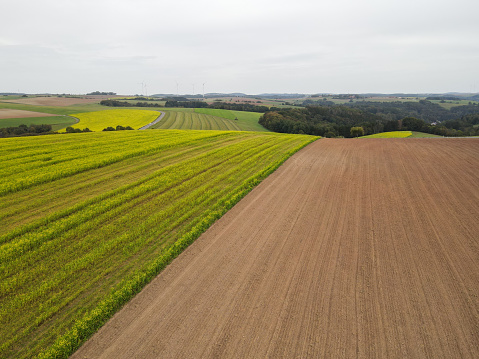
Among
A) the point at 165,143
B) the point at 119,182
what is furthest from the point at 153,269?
the point at 165,143

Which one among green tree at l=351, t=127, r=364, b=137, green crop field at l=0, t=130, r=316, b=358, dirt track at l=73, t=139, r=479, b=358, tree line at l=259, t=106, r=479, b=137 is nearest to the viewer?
dirt track at l=73, t=139, r=479, b=358

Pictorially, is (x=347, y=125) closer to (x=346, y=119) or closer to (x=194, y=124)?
(x=346, y=119)

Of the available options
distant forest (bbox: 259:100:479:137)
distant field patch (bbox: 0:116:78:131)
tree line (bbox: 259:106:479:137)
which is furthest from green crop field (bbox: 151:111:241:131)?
distant field patch (bbox: 0:116:78:131)

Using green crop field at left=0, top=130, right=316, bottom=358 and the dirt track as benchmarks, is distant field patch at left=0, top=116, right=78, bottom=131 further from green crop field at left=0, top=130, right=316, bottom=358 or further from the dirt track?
the dirt track

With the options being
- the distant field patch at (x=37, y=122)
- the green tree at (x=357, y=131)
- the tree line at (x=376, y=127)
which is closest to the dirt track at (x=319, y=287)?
the green tree at (x=357, y=131)

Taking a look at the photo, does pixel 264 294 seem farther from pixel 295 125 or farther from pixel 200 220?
pixel 295 125

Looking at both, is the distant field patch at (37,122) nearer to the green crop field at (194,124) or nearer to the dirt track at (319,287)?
the green crop field at (194,124)

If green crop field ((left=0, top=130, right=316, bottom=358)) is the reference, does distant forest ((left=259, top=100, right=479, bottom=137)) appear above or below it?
above

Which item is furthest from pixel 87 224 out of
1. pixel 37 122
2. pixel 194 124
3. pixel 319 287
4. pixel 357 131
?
pixel 357 131
